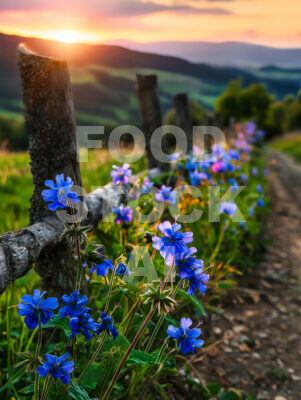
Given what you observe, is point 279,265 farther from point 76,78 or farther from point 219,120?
point 76,78

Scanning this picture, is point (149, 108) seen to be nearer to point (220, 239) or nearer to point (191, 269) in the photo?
point (220, 239)

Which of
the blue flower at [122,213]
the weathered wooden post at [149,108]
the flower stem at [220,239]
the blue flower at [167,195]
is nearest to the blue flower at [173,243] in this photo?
the blue flower at [122,213]

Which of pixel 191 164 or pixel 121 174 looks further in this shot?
pixel 191 164

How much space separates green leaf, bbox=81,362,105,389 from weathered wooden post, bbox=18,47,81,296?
56 centimetres

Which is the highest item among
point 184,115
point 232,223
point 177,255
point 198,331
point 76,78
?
point 76,78

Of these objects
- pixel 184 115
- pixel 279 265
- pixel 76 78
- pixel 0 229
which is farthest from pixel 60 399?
pixel 76 78

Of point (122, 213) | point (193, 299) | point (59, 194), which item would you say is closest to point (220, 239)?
point (122, 213)

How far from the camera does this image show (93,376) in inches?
51.8

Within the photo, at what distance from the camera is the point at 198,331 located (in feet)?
3.98

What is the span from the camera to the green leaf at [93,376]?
1.30 meters

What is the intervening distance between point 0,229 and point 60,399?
2380 mm

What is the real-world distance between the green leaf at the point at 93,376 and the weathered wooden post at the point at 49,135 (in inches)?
21.9

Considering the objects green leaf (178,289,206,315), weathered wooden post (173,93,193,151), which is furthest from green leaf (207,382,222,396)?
weathered wooden post (173,93,193,151)

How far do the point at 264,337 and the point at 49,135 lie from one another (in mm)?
2173
